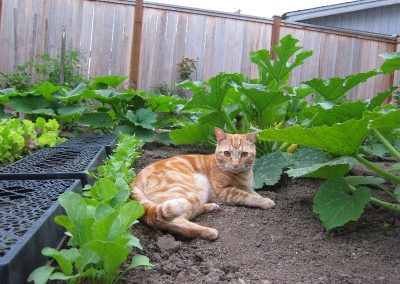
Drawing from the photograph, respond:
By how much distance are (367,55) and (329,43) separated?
0.81m

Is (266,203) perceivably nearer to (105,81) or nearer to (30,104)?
(105,81)

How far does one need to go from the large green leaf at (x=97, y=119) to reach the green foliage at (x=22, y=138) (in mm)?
638

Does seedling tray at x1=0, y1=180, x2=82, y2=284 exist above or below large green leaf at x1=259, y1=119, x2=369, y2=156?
below

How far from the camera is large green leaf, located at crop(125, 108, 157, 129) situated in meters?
4.34

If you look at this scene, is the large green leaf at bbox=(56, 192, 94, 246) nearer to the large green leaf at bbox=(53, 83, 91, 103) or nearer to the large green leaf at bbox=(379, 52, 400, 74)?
the large green leaf at bbox=(379, 52, 400, 74)

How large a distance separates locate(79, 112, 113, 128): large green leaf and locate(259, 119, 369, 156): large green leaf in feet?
9.77

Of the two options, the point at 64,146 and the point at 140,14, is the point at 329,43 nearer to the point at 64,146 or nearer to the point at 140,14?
the point at 140,14

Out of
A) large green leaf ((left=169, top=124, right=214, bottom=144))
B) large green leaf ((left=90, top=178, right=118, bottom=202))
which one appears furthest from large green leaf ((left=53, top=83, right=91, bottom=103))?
large green leaf ((left=90, top=178, right=118, bottom=202))

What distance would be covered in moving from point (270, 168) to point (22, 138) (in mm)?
1785

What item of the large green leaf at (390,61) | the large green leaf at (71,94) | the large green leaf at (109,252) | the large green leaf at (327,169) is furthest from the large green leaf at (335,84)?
the large green leaf at (71,94)

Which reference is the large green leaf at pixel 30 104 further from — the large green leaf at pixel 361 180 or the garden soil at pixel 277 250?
the large green leaf at pixel 361 180

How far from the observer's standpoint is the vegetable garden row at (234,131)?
3.98 ft

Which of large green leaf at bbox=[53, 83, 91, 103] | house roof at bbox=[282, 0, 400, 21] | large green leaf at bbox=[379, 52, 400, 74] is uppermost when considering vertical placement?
house roof at bbox=[282, 0, 400, 21]

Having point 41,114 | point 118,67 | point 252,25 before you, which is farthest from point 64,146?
point 252,25
